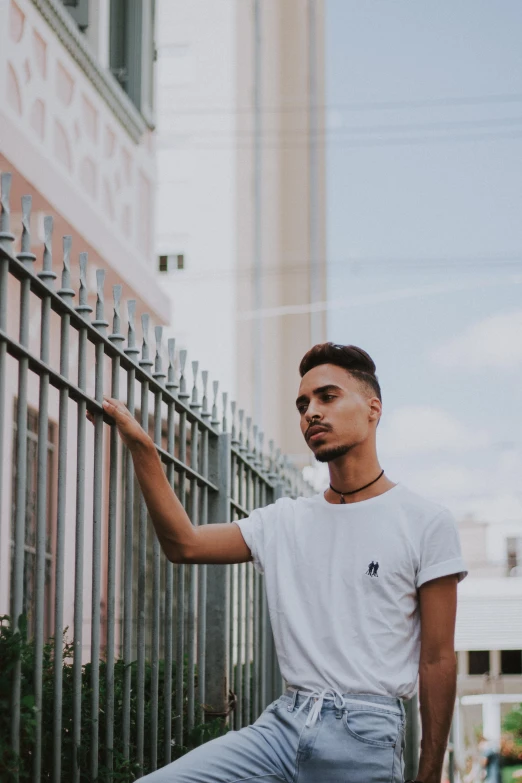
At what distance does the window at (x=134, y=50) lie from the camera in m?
10.7

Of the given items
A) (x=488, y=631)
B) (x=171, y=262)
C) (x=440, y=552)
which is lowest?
(x=488, y=631)

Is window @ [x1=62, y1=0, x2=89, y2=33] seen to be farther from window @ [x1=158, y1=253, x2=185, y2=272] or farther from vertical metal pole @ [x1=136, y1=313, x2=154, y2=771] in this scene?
window @ [x1=158, y1=253, x2=185, y2=272]

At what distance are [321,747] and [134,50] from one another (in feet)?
27.4

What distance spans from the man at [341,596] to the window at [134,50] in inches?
284

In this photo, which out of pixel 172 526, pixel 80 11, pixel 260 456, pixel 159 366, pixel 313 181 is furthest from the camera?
pixel 313 181

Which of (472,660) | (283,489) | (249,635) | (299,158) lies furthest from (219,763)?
(472,660)

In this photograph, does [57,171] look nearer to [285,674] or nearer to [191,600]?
[191,600]

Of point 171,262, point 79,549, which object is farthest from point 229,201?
point 79,549

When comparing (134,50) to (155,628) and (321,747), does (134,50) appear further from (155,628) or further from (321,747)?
(321,747)

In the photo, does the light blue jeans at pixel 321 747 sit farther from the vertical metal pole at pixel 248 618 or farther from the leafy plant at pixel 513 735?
the leafy plant at pixel 513 735

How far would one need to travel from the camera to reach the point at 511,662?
1807 inches

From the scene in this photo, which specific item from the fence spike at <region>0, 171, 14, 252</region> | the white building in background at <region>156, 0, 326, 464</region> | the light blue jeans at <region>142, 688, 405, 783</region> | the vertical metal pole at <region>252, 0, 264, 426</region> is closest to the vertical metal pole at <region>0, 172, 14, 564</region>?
the fence spike at <region>0, 171, 14, 252</region>

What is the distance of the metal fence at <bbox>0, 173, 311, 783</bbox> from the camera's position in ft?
12.5

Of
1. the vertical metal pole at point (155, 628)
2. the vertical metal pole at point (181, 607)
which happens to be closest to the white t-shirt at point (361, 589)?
the vertical metal pole at point (155, 628)
